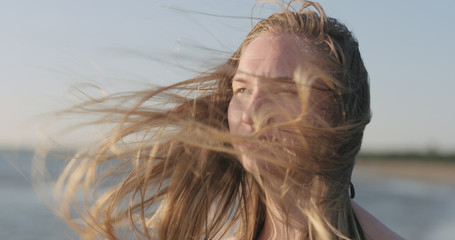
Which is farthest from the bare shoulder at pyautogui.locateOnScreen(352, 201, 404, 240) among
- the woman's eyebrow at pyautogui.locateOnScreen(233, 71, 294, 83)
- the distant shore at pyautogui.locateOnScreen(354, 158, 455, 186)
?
the distant shore at pyautogui.locateOnScreen(354, 158, 455, 186)

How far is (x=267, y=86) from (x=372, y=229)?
783mm

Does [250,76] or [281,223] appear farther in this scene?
[281,223]

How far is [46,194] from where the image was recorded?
223 centimetres

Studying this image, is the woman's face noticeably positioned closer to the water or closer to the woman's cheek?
the woman's cheek

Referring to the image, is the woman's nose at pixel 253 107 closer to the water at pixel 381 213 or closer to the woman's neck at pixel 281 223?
the woman's neck at pixel 281 223

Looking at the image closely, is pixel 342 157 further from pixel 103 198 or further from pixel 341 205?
pixel 103 198

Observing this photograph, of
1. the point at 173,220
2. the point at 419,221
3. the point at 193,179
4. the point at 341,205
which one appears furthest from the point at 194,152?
the point at 419,221

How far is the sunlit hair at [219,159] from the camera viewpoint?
6.19 ft

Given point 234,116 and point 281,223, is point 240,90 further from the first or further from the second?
point 281,223

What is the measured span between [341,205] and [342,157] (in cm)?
23

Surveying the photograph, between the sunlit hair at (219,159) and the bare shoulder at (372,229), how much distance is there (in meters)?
0.07

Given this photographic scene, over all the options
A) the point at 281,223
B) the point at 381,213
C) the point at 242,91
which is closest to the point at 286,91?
the point at 242,91

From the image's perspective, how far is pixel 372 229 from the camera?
2180 millimetres

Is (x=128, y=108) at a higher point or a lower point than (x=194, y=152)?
higher
